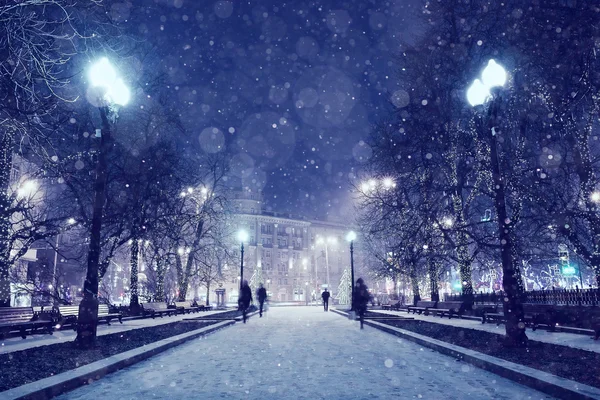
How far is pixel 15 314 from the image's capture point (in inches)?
595

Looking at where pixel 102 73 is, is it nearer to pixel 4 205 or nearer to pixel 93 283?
pixel 93 283

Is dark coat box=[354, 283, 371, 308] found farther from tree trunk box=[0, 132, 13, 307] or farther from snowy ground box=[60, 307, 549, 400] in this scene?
tree trunk box=[0, 132, 13, 307]

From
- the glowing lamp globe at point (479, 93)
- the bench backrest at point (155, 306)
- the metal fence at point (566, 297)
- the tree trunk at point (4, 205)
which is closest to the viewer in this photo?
the glowing lamp globe at point (479, 93)

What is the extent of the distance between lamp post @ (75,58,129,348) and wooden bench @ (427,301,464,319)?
15.6 meters


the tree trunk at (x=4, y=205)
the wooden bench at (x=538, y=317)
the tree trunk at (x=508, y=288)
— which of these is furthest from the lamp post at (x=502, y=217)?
the tree trunk at (x=4, y=205)

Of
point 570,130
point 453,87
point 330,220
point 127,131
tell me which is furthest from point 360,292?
point 330,220

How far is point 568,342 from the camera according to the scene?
1059 cm

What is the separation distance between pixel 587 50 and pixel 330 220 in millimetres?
105333

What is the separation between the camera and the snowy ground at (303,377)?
6.18 m

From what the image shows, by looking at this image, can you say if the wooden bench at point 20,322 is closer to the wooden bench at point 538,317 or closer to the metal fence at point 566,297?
the wooden bench at point 538,317

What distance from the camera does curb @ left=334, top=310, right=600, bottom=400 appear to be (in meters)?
5.51

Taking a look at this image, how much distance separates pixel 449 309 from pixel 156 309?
15675 millimetres

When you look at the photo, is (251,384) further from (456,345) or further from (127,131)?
(127,131)

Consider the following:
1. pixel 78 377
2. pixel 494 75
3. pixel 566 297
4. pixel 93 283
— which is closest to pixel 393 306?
pixel 566 297
